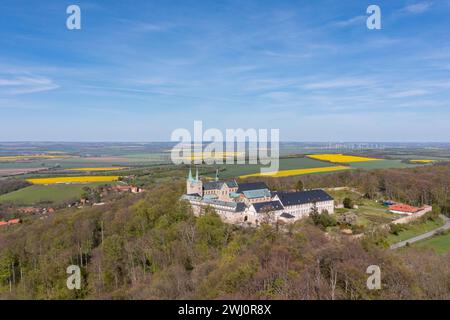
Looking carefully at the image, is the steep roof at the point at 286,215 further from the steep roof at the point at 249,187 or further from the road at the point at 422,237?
the road at the point at 422,237

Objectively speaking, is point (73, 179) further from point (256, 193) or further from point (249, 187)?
point (256, 193)

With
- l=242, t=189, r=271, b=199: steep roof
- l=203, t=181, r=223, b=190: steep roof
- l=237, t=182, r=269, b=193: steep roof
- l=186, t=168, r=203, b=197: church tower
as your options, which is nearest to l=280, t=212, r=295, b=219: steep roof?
l=242, t=189, r=271, b=199: steep roof

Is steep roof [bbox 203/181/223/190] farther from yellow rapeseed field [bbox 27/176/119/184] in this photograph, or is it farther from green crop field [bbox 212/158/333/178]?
yellow rapeseed field [bbox 27/176/119/184]

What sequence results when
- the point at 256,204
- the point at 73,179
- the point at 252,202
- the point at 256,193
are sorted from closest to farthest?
1. the point at 256,204
2. the point at 252,202
3. the point at 256,193
4. the point at 73,179

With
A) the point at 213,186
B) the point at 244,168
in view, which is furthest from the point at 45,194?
the point at 244,168

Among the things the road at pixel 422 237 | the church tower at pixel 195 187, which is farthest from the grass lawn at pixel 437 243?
the church tower at pixel 195 187

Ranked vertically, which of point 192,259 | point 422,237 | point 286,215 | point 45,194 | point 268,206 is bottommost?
point 422,237
